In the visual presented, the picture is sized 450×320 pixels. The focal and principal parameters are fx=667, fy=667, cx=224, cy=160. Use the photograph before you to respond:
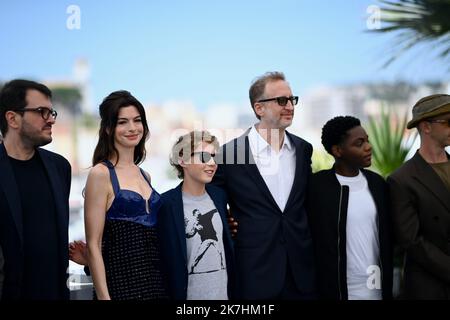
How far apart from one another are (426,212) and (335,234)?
A: 56 centimetres

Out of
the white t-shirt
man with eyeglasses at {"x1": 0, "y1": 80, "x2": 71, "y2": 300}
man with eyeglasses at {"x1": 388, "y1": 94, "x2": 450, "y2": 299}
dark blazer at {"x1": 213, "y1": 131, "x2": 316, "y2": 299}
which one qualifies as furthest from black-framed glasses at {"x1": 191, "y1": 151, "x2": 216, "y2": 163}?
man with eyeglasses at {"x1": 388, "y1": 94, "x2": 450, "y2": 299}

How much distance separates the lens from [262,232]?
150 inches

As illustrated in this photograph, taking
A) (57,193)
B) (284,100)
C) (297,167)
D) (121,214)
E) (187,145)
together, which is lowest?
(121,214)

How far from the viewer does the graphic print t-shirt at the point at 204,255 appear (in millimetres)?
3529

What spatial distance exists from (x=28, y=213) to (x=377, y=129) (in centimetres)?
377

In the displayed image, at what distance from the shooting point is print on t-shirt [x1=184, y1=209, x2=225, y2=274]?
3529 mm

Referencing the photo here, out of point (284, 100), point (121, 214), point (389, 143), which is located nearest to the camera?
point (121, 214)

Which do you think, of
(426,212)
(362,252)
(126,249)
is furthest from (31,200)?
(426,212)

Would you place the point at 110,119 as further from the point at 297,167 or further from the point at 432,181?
the point at 432,181

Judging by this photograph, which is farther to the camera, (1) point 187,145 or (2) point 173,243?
(1) point 187,145

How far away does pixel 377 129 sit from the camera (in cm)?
619

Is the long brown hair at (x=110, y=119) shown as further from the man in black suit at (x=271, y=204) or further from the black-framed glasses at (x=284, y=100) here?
the black-framed glasses at (x=284, y=100)

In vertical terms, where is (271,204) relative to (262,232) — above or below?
above

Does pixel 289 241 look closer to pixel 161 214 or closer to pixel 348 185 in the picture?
pixel 348 185
